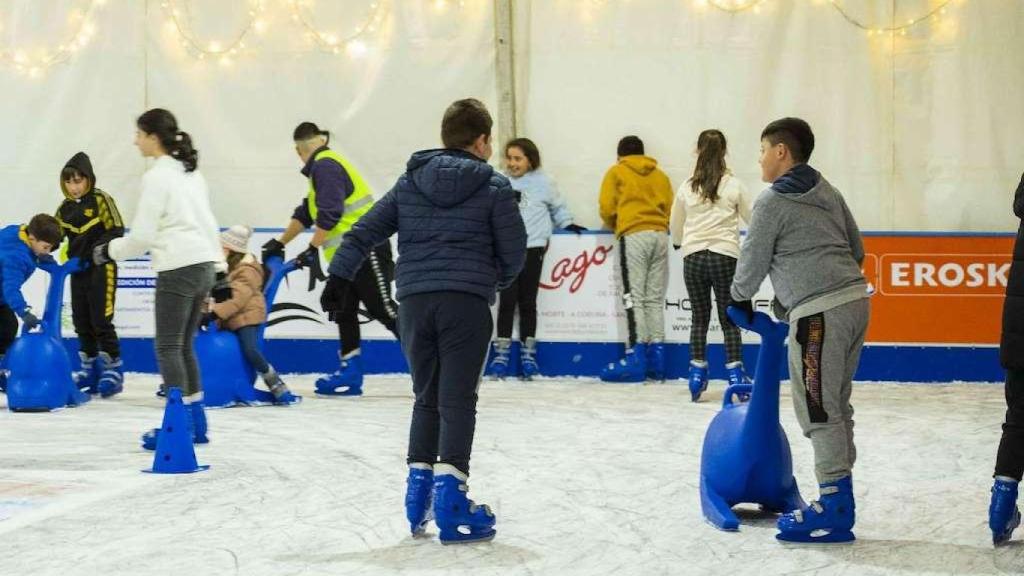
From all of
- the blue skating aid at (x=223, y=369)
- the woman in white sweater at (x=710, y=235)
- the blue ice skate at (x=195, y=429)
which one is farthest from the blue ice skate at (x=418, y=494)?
the woman in white sweater at (x=710, y=235)

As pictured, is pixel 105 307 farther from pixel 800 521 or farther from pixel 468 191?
pixel 800 521

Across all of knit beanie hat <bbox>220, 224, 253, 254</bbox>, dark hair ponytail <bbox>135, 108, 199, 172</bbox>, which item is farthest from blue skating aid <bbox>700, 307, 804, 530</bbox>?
knit beanie hat <bbox>220, 224, 253, 254</bbox>

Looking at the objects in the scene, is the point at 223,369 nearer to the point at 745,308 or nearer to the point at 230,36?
the point at 230,36

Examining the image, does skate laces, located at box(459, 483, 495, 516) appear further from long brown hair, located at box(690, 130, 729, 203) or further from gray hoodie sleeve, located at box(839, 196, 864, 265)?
long brown hair, located at box(690, 130, 729, 203)

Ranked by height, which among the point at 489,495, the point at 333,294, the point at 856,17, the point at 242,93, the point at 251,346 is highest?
the point at 856,17

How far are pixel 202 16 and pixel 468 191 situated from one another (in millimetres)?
6509

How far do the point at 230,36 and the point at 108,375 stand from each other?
2.79m

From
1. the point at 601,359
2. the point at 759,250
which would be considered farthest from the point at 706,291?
the point at 759,250

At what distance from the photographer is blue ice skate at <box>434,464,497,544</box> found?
181 inches

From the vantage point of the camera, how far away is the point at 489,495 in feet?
18.0

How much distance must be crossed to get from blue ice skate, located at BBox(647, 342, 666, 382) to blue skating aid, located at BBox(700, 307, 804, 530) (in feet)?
15.0

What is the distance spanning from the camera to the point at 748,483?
4.95m

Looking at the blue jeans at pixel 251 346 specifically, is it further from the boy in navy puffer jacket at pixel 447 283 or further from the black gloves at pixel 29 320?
the boy in navy puffer jacket at pixel 447 283

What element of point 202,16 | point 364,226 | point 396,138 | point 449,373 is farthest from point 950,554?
point 202,16
